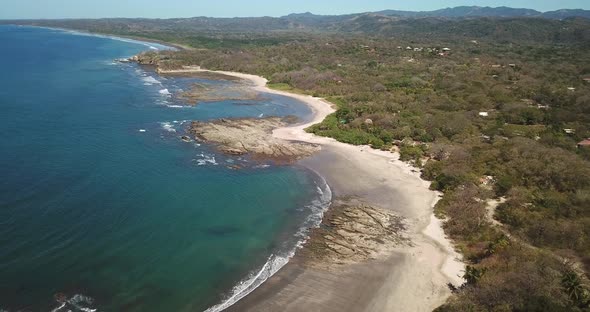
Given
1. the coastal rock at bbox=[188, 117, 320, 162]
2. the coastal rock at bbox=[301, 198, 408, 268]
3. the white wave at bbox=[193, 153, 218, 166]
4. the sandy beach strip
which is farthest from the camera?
the coastal rock at bbox=[188, 117, 320, 162]

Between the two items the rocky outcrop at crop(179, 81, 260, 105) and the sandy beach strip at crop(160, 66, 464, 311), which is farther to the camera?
the rocky outcrop at crop(179, 81, 260, 105)

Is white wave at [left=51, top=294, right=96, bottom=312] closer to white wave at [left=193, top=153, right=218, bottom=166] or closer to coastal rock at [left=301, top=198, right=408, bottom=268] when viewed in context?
coastal rock at [left=301, top=198, right=408, bottom=268]

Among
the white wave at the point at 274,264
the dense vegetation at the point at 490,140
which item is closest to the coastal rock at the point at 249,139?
the dense vegetation at the point at 490,140

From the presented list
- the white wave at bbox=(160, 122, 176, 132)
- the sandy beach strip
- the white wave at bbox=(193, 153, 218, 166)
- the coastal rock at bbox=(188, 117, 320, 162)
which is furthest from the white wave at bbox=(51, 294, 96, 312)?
the white wave at bbox=(160, 122, 176, 132)

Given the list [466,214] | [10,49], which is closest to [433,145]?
[466,214]

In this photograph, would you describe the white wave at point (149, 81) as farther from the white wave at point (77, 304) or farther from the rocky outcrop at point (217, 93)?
the white wave at point (77, 304)

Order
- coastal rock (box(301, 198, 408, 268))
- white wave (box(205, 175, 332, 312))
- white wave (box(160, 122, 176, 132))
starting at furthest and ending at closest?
white wave (box(160, 122, 176, 132))
coastal rock (box(301, 198, 408, 268))
white wave (box(205, 175, 332, 312))
